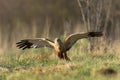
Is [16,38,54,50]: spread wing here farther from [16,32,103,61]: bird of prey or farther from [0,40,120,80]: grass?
[0,40,120,80]: grass

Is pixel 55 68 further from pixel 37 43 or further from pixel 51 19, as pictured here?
pixel 51 19

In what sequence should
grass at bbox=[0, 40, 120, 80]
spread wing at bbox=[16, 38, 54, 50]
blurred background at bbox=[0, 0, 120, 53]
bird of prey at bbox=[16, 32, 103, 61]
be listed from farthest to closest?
blurred background at bbox=[0, 0, 120, 53] < spread wing at bbox=[16, 38, 54, 50] < bird of prey at bbox=[16, 32, 103, 61] < grass at bbox=[0, 40, 120, 80]

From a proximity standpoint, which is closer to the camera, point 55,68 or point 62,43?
point 55,68

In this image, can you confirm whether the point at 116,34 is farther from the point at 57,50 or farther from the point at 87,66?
the point at 87,66

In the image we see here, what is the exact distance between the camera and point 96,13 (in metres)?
16.0

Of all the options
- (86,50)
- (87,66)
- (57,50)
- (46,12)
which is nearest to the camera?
(87,66)

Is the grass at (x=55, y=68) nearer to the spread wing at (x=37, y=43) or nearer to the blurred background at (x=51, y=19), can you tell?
the spread wing at (x=37, y=43)

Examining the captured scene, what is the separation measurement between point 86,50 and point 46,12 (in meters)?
14.8

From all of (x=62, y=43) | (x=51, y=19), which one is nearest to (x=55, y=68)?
(x=62, y=43)

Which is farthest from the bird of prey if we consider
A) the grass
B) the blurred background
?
the blurred background

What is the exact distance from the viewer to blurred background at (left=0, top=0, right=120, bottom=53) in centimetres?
1612

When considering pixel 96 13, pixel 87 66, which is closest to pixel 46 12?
pixel 96 13

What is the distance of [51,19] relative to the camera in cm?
2806

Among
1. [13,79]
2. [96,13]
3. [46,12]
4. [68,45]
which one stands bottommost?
[13,79]
